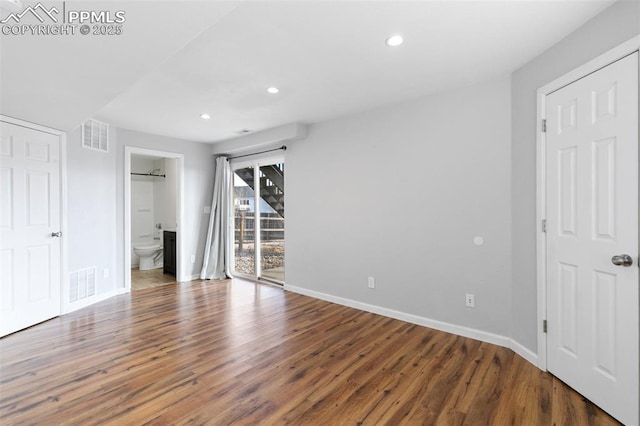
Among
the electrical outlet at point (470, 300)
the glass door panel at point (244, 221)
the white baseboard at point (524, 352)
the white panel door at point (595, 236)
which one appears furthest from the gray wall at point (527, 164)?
the glass door panel at point (244, 221)

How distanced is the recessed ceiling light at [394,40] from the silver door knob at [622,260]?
197 cm

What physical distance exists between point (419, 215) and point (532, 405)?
1.85 meters

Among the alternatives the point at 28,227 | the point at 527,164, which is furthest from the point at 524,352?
the point at 28,227

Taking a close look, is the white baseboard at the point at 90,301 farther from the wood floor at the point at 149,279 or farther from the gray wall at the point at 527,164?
the gray wall at the point at 527,164

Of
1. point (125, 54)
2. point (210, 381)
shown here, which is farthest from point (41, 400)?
point (125, 54)

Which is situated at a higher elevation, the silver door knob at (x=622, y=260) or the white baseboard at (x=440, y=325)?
the silver door knob at (x=622, y=260)

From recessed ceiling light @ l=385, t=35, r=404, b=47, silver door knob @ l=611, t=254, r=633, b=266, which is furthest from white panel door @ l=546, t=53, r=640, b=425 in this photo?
recessed ceiling light @ l=385, t=35, r=404, b=47

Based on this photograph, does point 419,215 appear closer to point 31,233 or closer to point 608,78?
point 608,78

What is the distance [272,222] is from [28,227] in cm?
301

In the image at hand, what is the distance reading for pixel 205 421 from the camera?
173 cm

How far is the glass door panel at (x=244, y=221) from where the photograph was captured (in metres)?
5.45

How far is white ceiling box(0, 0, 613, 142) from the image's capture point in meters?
1.71

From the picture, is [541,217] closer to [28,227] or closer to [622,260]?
[622,260]

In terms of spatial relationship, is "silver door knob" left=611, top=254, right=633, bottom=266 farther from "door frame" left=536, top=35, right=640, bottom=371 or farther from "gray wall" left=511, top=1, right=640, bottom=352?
"gray wall" left=511, top=1, right=640, bottom=352
